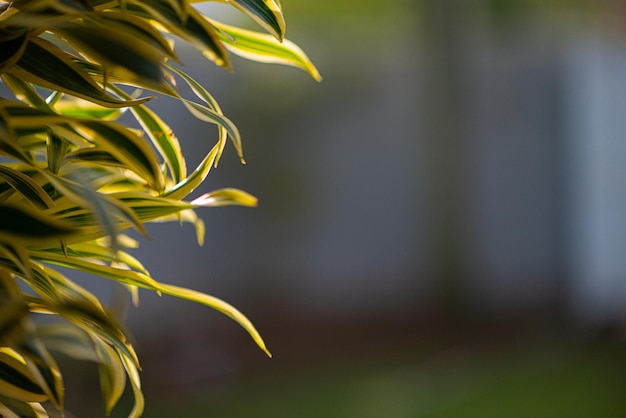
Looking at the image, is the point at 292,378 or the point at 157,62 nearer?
the point at 157,62

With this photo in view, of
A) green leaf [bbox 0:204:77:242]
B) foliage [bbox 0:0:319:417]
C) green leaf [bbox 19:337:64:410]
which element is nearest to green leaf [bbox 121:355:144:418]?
foliage [bbox 0:0:319:417]

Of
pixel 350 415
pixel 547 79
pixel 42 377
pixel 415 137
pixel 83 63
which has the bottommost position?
pixel 350 415

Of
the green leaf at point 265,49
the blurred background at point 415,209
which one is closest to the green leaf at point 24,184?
the green leaf at point 265,49

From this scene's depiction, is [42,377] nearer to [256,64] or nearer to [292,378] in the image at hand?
[292,378]

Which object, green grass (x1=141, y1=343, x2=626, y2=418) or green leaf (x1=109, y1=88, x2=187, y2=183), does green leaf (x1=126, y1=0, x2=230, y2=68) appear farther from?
green grass (x1=141, y1=343, x2=626, y2=418)

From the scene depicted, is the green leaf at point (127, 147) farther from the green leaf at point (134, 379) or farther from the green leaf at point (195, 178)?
the green leaf at point (134, 379)

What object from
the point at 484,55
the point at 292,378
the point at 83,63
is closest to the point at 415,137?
the point at 484,55
